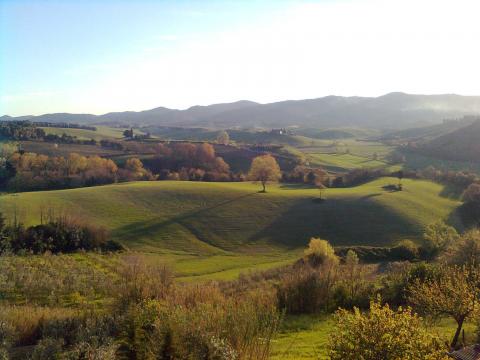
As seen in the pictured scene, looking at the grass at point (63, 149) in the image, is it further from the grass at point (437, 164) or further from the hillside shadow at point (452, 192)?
the grass at point (437, 164)

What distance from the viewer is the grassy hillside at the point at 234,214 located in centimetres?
6456

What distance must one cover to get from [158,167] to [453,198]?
81.6 meters

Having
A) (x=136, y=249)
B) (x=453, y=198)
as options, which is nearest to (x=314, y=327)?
(x=136, y=249)

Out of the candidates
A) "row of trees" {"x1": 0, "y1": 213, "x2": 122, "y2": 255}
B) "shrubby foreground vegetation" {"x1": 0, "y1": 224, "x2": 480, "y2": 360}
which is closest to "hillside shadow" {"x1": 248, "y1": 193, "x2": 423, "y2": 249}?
"row of trees" {"x1": 0, "y1": 213, "x2": 122, "y2": 255}

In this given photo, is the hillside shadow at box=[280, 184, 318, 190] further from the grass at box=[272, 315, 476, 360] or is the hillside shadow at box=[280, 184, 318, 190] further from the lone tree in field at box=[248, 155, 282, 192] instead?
the grass at box=[272, 315, 476, 360]

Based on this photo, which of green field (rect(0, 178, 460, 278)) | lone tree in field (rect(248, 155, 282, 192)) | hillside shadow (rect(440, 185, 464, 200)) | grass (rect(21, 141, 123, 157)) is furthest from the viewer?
grass (rect(21, 141, 123, 157))

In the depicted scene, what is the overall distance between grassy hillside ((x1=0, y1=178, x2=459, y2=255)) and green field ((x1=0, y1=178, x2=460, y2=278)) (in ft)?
0.51

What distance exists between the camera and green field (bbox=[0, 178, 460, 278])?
60969 mm

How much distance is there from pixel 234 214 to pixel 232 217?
131 cm

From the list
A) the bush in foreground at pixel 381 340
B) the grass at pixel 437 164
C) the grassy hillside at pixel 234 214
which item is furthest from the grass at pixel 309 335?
the grass at pixel 437 164

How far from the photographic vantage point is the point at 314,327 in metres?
23.9

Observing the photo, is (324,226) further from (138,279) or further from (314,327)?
(138,279)

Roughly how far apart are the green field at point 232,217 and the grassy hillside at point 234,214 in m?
0.16

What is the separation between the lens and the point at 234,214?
7444cm
